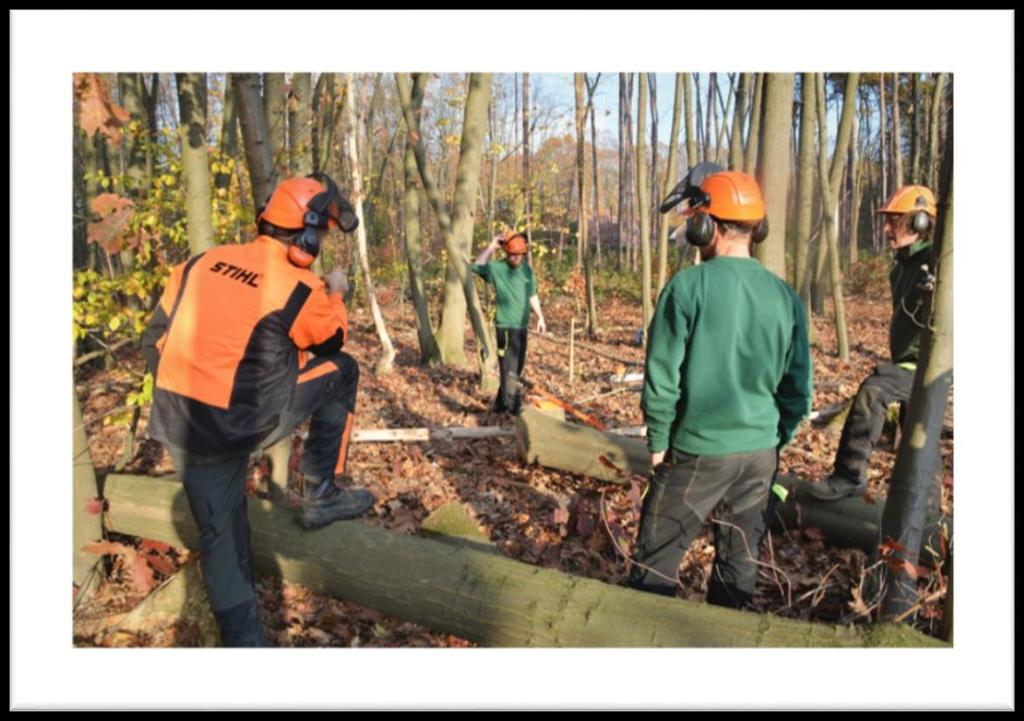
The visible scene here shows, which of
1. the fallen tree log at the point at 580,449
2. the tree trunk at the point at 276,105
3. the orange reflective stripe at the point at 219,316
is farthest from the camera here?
the tree trunk at the point at 276,105

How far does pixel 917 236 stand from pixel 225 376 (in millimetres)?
4502

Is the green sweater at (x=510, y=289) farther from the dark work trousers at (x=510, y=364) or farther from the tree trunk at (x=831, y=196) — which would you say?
the tree trunk at (x=831, y=196)

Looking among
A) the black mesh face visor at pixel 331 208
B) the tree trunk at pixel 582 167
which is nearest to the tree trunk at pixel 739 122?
the tree trunk at pixel 582 167

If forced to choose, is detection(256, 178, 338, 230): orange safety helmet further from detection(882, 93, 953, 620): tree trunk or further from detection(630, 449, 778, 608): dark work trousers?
detection(882, 93, 953, 620): tree trunk

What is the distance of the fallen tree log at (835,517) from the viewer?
4234 millimetres

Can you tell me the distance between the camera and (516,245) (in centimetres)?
800

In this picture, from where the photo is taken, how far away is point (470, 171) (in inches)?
391

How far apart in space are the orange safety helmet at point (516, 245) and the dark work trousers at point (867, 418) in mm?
4361

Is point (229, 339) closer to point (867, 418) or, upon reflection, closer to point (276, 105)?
point (276, 105)

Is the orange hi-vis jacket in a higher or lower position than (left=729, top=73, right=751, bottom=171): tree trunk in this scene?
lower

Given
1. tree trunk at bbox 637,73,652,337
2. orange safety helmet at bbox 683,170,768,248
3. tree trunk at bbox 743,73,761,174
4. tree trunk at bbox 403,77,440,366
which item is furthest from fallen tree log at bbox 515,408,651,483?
tree trunk at bbox 637,73,652,337

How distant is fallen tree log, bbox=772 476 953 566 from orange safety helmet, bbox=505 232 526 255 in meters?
4.37

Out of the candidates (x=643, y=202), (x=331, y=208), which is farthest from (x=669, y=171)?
(x=331, y=208)

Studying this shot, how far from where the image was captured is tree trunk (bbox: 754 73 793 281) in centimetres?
724
